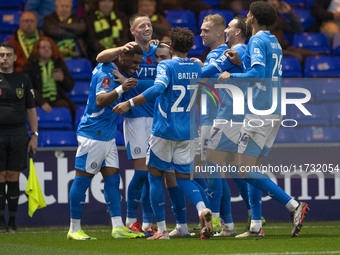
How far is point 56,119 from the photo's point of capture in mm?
10805

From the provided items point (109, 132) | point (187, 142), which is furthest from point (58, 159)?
point (187, 142)

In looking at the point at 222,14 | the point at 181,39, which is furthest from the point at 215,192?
the point at 222,14

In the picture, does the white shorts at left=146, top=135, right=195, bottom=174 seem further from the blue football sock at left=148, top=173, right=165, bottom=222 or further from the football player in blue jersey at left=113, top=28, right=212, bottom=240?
the blue football sock at left=148, top=173, right=165, bottom=222

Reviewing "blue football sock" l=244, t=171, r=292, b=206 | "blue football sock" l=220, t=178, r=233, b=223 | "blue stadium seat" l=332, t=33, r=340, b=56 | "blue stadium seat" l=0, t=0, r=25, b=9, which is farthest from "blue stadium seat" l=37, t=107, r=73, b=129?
"blue stadium seat" l=332, t=33, r=340, b=56

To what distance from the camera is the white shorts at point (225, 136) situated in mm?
7656

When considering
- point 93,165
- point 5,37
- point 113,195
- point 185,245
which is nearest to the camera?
point 185,245

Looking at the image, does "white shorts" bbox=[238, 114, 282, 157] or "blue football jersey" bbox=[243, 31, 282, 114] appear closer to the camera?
"blue football jersey" bbox=[243, 31, 282, 114]

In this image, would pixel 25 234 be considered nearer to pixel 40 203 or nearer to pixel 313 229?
pixel 40 203

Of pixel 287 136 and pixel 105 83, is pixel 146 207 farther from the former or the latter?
pixel 287 136

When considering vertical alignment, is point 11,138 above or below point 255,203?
above

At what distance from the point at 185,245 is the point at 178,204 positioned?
0.88 metres

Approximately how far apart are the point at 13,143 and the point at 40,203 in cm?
78

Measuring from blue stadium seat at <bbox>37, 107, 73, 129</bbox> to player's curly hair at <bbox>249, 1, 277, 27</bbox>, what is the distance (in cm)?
431

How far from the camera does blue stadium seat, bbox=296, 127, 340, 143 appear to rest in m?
10.2
